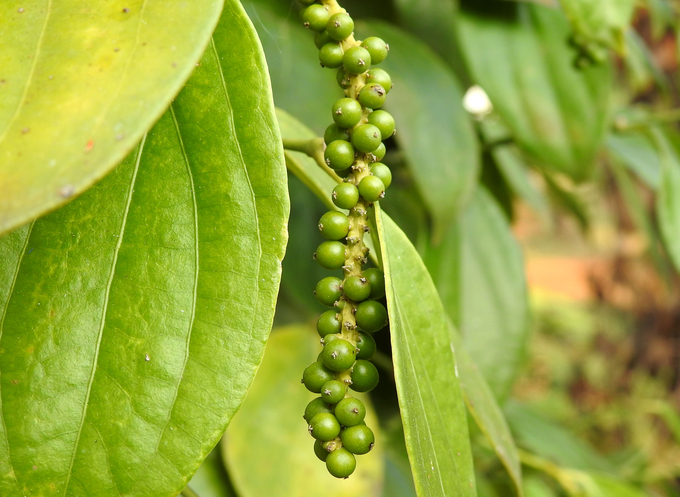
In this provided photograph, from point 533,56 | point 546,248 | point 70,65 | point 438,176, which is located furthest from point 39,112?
point 546,248

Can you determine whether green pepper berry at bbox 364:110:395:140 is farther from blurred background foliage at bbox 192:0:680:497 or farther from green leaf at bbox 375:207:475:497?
blurred background foliage at bbox 192:0:680:497

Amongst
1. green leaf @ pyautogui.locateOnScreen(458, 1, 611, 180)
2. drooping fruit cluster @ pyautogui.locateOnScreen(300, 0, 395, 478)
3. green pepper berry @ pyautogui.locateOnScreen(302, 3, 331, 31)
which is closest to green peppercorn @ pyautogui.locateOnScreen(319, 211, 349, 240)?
drooping fruit cluster @ pyautogui.locateOnScreen(300, 0, 395, 478)

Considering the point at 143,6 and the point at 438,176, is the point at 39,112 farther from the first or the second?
the point at 438,176

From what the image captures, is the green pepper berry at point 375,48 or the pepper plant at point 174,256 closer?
the pepper plant at point 174,256

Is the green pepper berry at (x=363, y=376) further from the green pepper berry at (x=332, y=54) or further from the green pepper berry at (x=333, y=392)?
the green pepper berry at (x=332, y=54)

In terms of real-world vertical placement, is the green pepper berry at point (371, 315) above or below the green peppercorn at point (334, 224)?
below

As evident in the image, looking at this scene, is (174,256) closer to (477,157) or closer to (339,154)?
(339,154)

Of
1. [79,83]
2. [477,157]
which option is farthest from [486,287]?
[79,83]

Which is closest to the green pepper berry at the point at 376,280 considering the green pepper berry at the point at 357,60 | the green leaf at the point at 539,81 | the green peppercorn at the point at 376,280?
the green peppercorn at the point at 376,280
